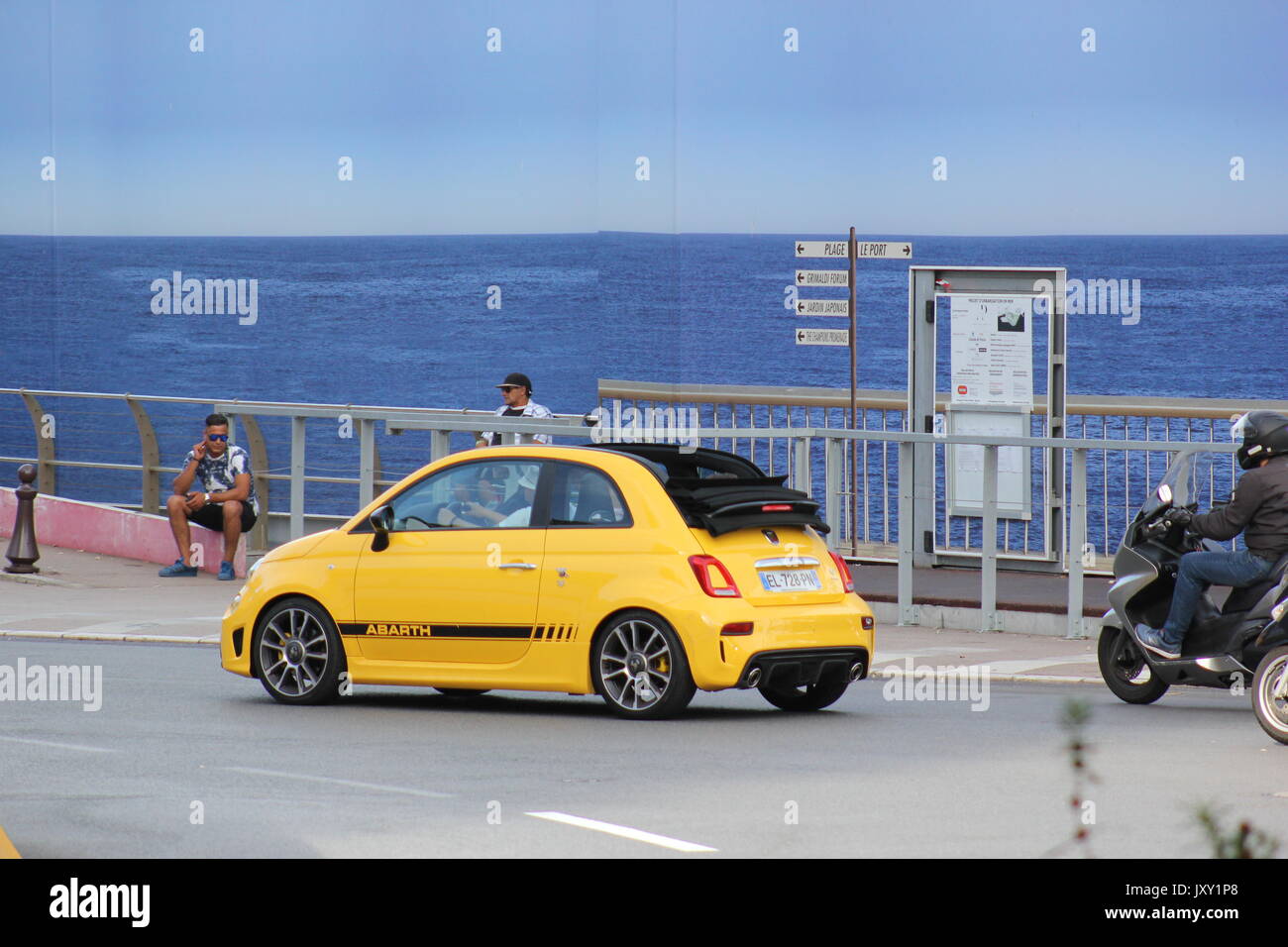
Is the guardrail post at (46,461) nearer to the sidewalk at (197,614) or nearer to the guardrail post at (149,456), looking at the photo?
the guardrail post at (149,456)

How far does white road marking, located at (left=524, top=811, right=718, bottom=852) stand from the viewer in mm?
7516

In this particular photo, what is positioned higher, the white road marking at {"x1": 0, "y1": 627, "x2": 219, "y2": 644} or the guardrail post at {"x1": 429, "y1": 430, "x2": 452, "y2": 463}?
the guardrail post at {"x1": 429, "y1": 430, "x2": 452, "y2": 463}

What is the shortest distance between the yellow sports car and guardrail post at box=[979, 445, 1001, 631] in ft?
13.5

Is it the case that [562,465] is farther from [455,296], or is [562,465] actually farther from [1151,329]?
[455,296]

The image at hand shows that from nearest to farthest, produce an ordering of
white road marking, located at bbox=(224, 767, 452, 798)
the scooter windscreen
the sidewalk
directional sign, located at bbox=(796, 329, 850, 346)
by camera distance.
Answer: white road marking, located at bbox=(224, 767, 452, 798) → the scooter windscreen → the sidewalk → directional sign, located at bbox=(796, 329, 850, 346)

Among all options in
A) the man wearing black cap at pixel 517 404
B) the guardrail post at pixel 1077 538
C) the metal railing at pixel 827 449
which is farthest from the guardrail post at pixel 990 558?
the man wearing black cap at pixel 517 404

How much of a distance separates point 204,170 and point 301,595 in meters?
127

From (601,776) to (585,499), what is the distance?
2415 mm

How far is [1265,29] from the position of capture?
441 feet

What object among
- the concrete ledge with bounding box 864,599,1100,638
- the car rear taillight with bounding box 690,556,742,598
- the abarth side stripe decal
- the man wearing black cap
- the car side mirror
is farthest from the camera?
the man wearing black cap

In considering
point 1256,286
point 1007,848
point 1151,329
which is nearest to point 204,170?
point 1151,329

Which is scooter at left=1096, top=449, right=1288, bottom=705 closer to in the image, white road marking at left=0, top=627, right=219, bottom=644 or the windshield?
the windshield

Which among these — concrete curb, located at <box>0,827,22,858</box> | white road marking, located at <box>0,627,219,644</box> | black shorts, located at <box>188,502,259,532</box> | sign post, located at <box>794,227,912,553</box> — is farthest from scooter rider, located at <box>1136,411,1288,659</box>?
black shorts, located at <box>188,502,259,532</box>

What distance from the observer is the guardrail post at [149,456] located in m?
20.8
